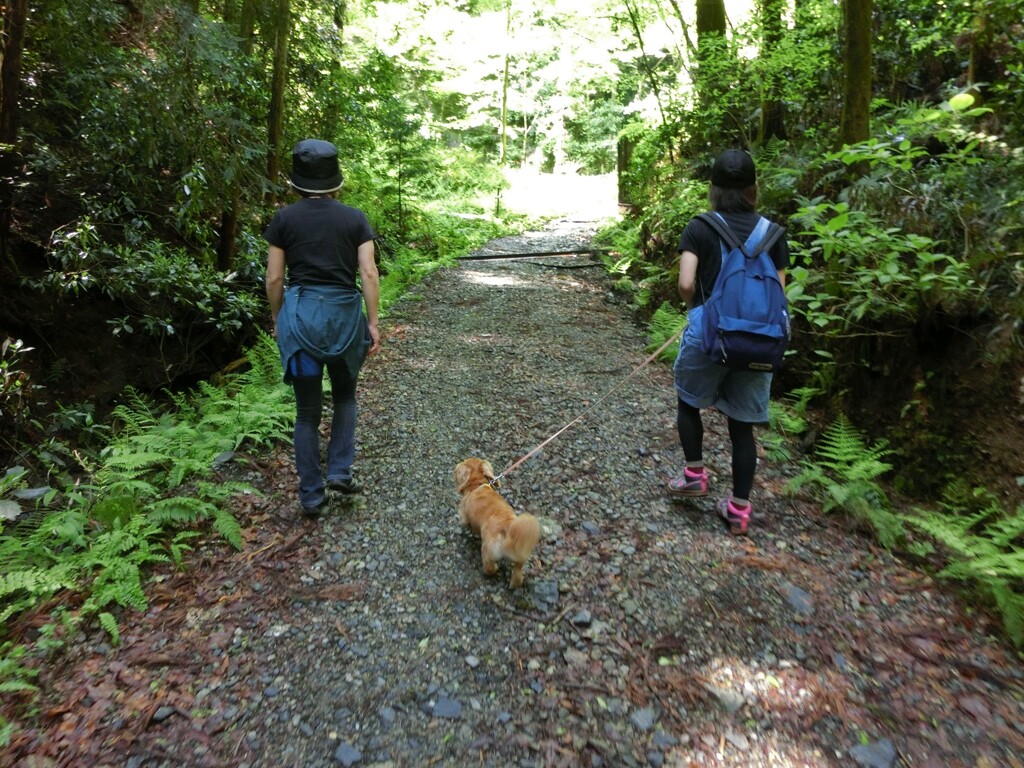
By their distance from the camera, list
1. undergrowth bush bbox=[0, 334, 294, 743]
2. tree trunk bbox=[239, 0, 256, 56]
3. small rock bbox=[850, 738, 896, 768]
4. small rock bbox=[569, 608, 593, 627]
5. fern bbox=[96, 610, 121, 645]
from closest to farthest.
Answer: small rock bbox=[850, 738, 896, 768]
fern bbox=[96, 610, 121, 645]
undergrowth bush bbox=[0, 334, 294, 743]
small rock bbox=[569, 608, 593, 627]
tree trunk bbox=[239, 0, 256, 56]

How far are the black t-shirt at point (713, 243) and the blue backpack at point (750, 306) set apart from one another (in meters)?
0.04

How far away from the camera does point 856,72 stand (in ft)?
18.4

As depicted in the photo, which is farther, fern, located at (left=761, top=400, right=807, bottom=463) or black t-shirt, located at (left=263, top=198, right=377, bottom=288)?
fern, located at (left=761, top=400, right=807, bottom=463)

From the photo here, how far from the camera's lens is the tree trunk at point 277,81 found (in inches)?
331

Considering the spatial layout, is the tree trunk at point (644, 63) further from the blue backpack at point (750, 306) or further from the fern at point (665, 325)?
the blue backpack at point (750, 306)

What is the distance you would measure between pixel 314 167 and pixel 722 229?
2.37 metres

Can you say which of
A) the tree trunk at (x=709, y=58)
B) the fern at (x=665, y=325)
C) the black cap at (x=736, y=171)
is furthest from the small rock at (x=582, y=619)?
the tree trunk at (x=709, y=58)

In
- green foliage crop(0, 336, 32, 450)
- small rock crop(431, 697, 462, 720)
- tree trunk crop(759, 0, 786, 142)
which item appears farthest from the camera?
tree trunk crop(759, 0, 786, 142)

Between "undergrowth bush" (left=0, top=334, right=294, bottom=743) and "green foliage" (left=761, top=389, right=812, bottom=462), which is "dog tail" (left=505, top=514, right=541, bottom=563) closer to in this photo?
"undergrowth bush" (left=0, top=334, right=294, bottom=743)

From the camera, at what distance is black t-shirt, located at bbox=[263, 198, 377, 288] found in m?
3.52

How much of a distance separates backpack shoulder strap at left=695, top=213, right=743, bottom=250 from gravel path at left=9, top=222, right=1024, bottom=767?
177cm

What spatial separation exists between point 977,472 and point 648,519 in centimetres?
217

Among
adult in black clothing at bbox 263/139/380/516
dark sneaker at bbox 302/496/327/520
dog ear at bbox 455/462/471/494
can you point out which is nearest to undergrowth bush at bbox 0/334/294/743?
dark sneaker at bbox 302/496/327/520

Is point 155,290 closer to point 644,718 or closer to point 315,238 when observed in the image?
point 315,238
